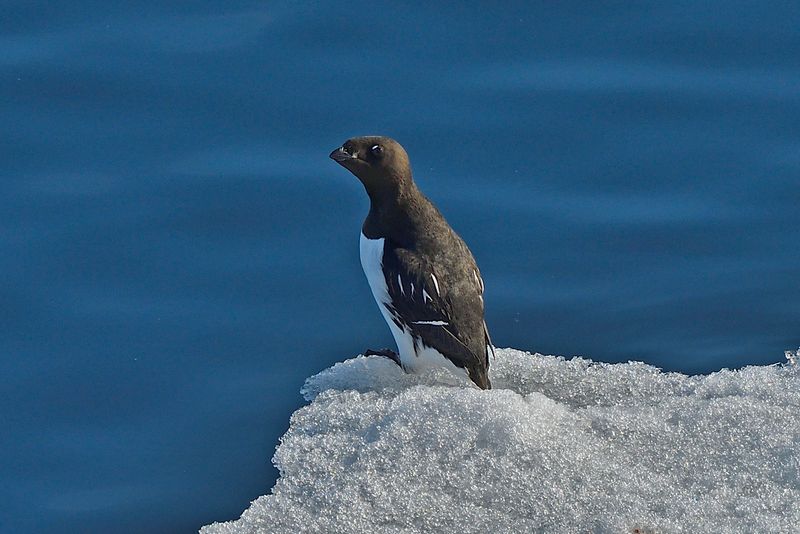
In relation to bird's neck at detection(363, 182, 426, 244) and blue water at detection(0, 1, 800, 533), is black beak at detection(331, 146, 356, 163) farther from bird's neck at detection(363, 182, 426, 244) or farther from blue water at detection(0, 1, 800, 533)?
blue water at detection(0, 1, 800, 533)

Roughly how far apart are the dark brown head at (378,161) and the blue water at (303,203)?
0.66 m

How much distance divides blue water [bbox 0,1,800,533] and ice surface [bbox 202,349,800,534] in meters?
0.30

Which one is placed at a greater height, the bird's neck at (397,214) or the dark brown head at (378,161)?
the dark brown head at (378,161)

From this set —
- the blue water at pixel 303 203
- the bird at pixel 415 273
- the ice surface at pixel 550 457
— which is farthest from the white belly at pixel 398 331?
the blue water at pixel 303 203

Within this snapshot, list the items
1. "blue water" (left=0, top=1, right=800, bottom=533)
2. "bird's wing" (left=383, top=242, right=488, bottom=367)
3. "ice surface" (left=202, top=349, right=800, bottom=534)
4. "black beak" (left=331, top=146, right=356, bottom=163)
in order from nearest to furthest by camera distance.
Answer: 1. "ice surface" (left=202, top=349, right=800, bottom=534)
2. "blue water" (left=0, top=1, right=800, bottom=533)
3. "bird's wing" (left=383, top=242, right=488, bottom=367)
4. "black beak" (left=331, top=146, right=356, bottom=163)

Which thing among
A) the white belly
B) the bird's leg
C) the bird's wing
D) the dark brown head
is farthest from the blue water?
the dark brown head

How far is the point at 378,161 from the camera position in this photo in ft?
19.4

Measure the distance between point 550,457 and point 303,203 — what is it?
2.25 meters

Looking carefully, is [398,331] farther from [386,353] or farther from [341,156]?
[341,156]

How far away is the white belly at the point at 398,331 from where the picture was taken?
19.0 ft

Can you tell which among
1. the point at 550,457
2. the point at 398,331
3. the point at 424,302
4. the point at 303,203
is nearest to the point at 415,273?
the point at 424,302

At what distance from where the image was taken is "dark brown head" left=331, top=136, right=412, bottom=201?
591 centimetres

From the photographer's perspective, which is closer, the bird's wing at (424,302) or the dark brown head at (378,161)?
the bird's wing at (424,302)

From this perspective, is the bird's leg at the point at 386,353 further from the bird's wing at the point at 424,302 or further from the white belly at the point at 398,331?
the bird's wing at the point at 424,302
